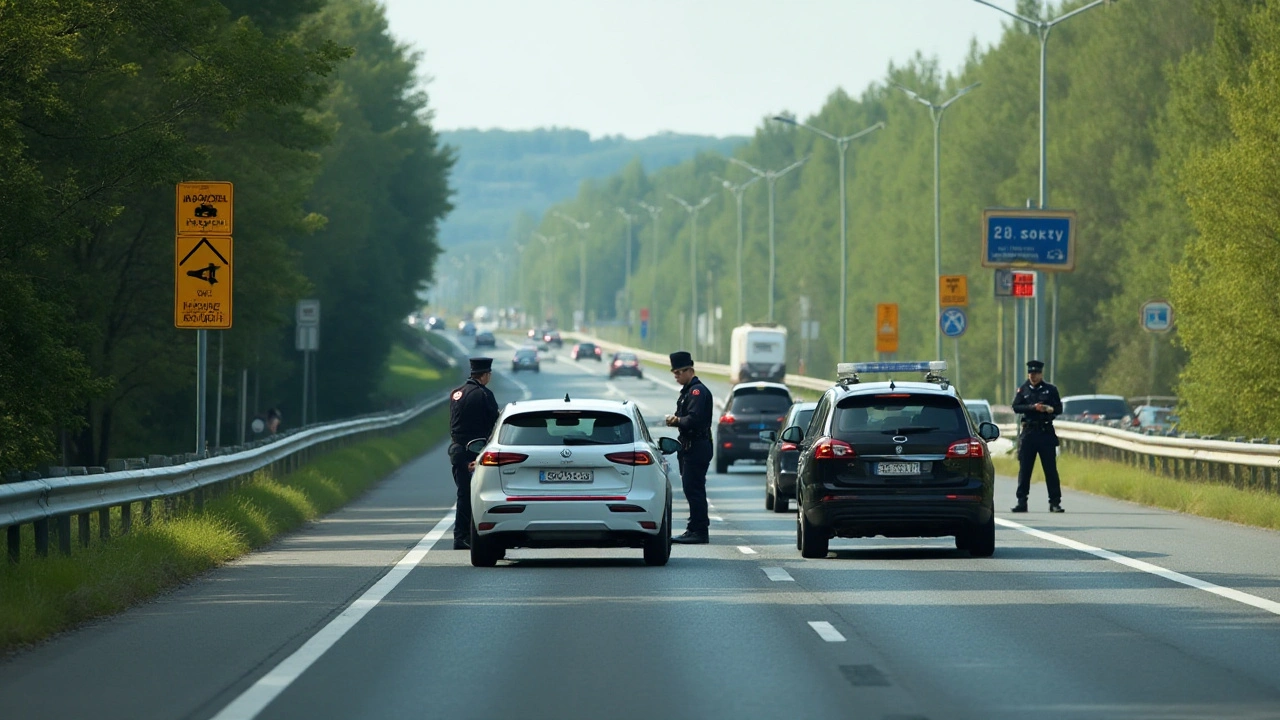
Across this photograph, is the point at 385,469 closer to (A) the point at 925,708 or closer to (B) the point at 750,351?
(A) the point at 925,708

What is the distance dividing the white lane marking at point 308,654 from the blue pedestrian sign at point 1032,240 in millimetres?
29478

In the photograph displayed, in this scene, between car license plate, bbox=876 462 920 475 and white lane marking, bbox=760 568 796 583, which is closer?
white lane marking, bbox=760 568 796 583

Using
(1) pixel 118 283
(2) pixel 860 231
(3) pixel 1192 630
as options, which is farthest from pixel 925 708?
(2) pixel 860 231

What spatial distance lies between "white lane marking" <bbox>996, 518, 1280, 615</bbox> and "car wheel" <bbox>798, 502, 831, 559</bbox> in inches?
100

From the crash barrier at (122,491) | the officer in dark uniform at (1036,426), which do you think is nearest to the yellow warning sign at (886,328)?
the crash barrier at (122,491)

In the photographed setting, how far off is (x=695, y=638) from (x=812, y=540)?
7544 mm

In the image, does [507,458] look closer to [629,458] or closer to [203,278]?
[629,458]

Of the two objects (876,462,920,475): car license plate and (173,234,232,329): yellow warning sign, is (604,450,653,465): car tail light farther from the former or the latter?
(173,234,232,329): yellow warning sign

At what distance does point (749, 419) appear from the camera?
42875 mm

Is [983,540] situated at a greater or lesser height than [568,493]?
lesser

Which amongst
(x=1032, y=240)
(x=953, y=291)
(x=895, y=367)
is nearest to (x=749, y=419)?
(x=1032, y=240)

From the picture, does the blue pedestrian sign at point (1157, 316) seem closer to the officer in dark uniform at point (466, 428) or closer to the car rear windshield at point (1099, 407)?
the car rear windshield at point (1099, 407)

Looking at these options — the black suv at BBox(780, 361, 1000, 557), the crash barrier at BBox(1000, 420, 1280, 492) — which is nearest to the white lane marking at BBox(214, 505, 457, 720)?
the black suv at BBox(780, 361, 1000, 557)

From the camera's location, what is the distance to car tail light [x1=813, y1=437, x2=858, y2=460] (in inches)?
837
